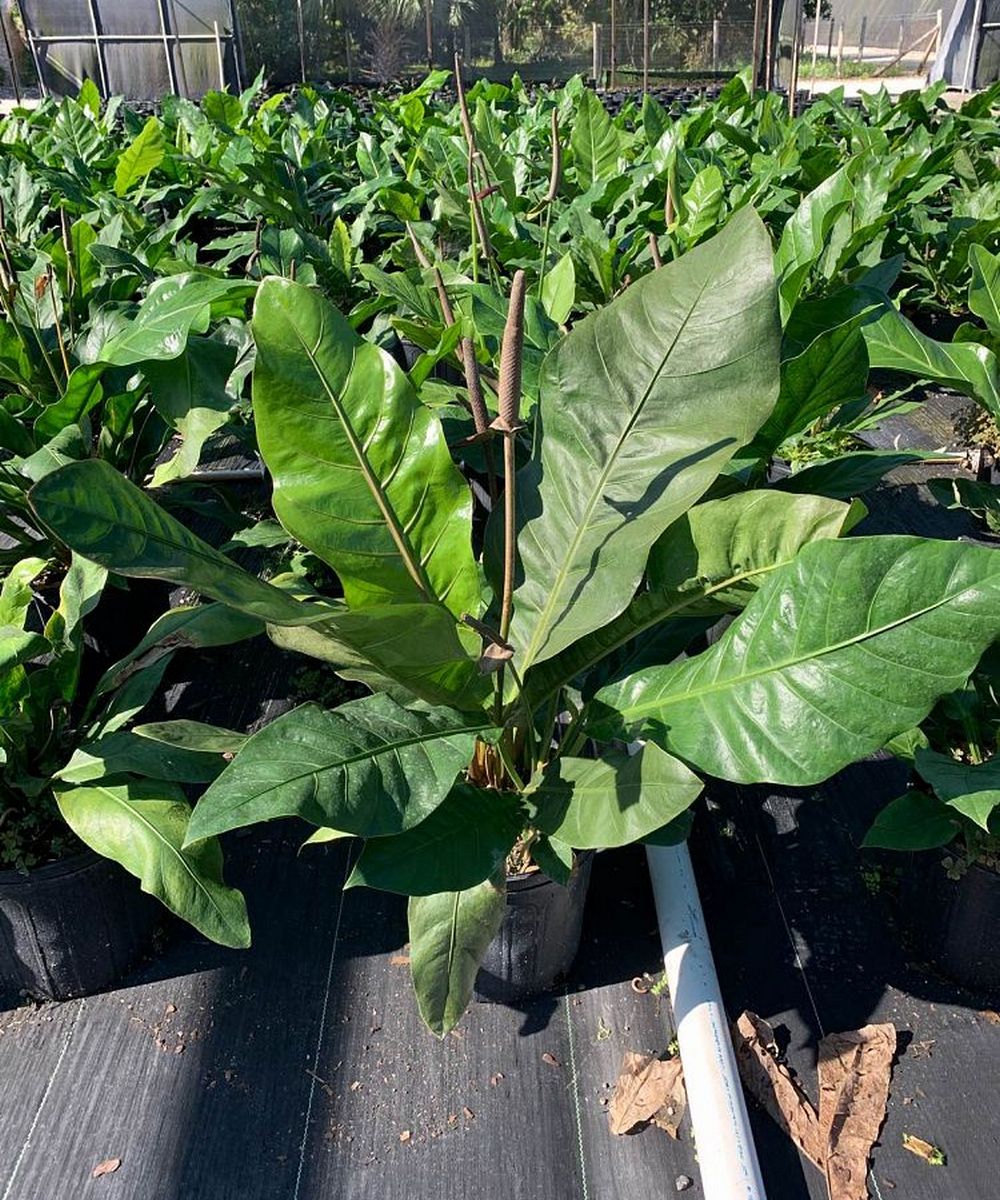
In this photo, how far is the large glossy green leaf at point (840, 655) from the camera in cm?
115

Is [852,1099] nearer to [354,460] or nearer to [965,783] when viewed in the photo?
[965,783]

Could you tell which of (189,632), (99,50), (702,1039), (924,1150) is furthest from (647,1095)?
(99,50)

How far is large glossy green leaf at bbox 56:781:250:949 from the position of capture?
4.89 ft

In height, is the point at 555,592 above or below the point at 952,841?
above

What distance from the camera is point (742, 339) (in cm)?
137

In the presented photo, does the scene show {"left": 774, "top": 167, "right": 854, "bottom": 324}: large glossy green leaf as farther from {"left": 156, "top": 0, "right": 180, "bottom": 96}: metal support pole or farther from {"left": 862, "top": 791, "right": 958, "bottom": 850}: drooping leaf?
{"left": 156, "top": 0, "right": 180, "bottom": 96}: metal support pole

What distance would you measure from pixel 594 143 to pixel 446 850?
12.2 ft

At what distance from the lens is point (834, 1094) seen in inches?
61.6

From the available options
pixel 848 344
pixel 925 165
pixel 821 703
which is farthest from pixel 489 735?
pixel 925 165

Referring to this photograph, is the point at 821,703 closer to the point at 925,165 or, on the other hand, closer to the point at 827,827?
the point at 827,827

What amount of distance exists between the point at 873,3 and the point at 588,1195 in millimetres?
37099

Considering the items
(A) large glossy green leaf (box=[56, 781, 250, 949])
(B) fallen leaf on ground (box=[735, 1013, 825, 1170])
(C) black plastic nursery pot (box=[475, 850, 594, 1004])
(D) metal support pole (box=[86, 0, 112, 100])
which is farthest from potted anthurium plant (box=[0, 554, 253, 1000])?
(D) metal support pole (box=[86, 0, 112, 100])

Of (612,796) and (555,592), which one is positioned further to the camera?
(555,592)

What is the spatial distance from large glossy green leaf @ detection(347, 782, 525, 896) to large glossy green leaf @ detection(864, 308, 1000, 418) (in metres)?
1.06
